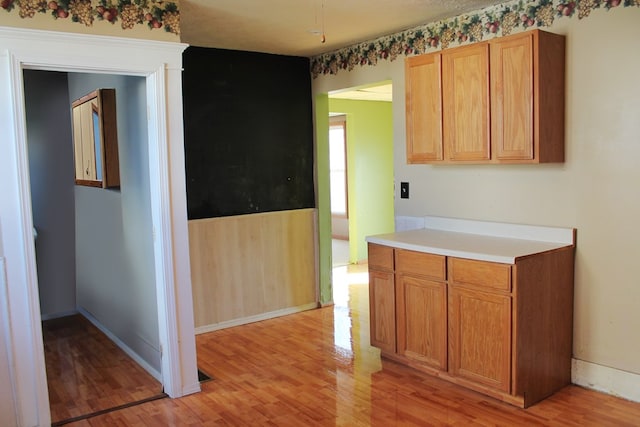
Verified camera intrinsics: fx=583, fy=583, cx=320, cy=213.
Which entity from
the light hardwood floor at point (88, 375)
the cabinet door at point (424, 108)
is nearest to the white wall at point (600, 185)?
the cabinet door at point (424, 108)

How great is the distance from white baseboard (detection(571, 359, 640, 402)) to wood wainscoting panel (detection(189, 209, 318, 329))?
2.47 meters

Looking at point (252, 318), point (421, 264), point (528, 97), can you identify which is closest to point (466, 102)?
point (528, 97)

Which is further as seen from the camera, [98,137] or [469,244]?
[98,137]

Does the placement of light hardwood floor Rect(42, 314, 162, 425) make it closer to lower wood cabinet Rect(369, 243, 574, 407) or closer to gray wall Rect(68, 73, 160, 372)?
gray wall Rect(68, 73, 160, 372)

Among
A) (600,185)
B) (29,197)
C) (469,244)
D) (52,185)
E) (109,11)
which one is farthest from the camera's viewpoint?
(52,185)

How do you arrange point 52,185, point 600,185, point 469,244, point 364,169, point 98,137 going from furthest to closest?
point 364,169
point 52,185
point 98,137
point 469,244
point 600,185

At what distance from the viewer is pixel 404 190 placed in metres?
4.34

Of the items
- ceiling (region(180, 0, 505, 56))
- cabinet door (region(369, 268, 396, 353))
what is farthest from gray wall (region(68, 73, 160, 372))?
cabinet door (region(369, 268, 396, 353))

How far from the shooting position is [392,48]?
4.32 m

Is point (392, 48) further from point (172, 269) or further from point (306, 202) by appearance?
point (172, 269)

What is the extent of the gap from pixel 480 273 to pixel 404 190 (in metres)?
1.34

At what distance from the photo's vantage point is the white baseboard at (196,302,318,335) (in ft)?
15.2

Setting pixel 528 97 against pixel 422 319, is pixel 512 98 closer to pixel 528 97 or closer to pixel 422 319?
pixel 528 97

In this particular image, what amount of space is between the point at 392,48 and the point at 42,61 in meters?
2.45
